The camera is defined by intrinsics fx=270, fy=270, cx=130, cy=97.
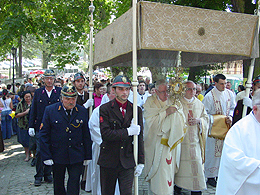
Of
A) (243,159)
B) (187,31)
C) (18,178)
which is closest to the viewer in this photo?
(243,159)

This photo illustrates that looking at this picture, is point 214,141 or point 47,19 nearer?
point 214,141

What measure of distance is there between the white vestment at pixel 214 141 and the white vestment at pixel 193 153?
782 mm

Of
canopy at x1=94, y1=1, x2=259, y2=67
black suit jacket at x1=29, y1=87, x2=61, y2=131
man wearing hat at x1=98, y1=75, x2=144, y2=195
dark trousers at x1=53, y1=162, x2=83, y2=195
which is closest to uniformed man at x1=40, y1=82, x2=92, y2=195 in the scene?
dark trousers at x1=53, y1=162, x2=83, y2=195

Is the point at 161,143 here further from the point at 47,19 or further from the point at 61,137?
the point at 47,19

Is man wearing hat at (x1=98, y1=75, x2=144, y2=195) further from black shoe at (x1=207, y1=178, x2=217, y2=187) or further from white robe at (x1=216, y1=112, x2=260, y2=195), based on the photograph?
black shoe at (x1=207, y1=178, x2=217, y2=187)

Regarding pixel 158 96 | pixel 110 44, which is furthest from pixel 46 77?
pixel 158 96

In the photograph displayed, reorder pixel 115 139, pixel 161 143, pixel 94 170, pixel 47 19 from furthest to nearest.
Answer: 1. pixel 47 19
2. pixel 94 170
3. pixel 161 143
4. pixel 115 139

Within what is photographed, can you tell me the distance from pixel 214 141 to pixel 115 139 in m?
3.11

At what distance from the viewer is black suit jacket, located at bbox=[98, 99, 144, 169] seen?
3557 millimetres

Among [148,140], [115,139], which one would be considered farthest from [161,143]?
[115,139]

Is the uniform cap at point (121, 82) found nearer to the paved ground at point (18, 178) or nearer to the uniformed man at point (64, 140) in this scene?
the uniformed man at point (64, 140)

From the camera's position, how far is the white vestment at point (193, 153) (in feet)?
15.3

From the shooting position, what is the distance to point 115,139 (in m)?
3.53

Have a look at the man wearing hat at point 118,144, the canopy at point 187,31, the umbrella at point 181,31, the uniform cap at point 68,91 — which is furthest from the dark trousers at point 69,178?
the canopy at point 187,31
